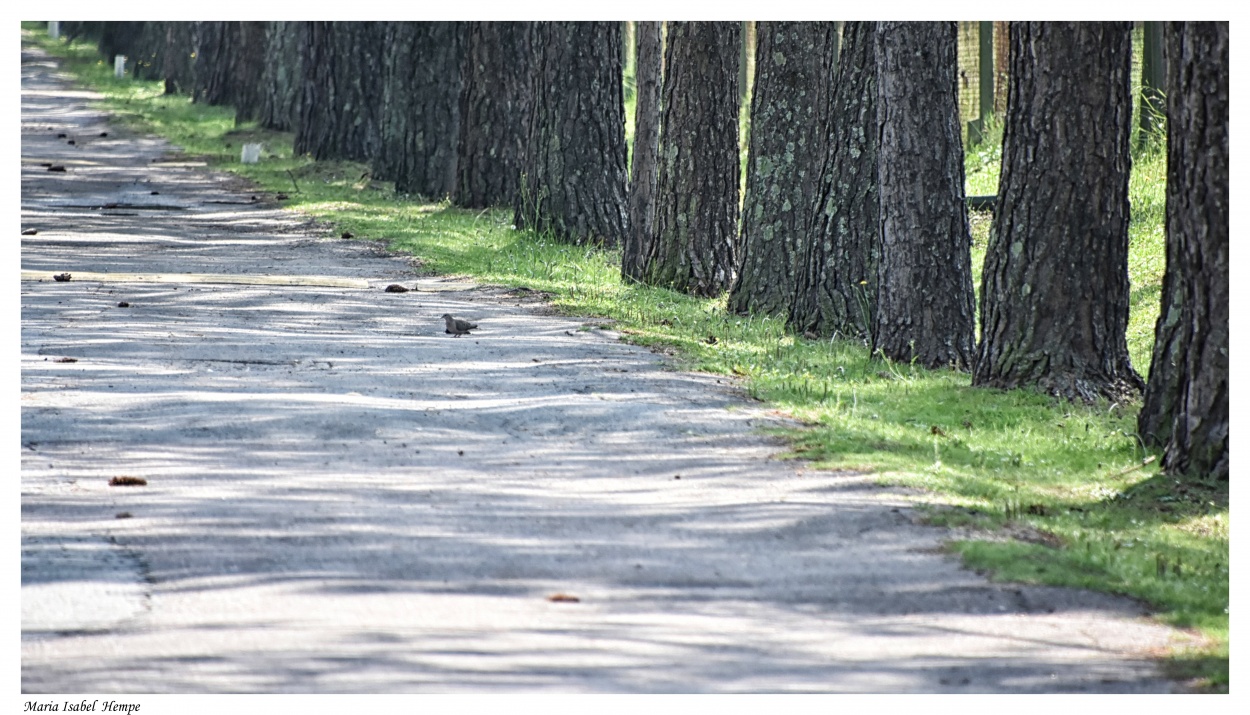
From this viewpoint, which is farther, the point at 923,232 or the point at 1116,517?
the point at 923,232

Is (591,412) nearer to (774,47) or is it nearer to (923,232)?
(923,232)

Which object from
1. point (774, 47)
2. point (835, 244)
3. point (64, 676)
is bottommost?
point (64, 676)

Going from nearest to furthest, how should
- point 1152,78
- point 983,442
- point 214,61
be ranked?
1. point 983,442
2. point 1152,78
3. point 214,61

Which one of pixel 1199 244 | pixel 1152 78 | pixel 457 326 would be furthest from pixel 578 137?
pixel 1199 244

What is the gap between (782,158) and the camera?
1096 centimetres

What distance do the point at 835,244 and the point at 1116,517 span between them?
4.25 m

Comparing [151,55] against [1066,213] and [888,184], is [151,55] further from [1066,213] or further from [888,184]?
[1066,213]

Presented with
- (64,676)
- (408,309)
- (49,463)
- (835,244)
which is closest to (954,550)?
(64,676)

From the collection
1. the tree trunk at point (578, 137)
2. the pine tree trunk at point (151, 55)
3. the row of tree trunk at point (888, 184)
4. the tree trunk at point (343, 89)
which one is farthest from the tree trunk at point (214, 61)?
the tree trunk at point (578, 137)

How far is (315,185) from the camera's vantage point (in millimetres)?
19062

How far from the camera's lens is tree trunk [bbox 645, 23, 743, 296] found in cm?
1155

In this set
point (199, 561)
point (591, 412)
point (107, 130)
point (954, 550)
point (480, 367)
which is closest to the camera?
point (199, 561)

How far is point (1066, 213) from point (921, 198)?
1.26 metres

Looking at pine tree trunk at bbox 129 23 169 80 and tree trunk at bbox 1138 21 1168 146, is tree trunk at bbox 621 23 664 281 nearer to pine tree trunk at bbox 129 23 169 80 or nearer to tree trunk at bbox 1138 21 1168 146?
tree trunk at bbox 1138 21 1168 146
